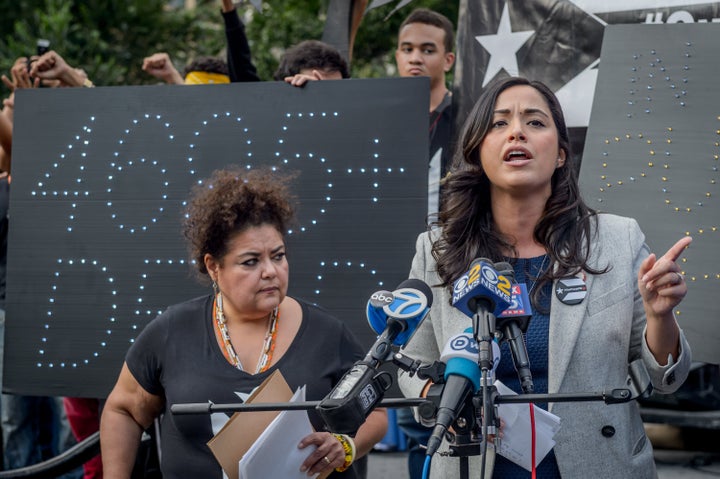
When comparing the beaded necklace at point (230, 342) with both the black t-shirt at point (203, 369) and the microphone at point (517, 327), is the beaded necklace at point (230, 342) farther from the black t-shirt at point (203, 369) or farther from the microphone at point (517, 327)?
the microphone at point (517, 327)

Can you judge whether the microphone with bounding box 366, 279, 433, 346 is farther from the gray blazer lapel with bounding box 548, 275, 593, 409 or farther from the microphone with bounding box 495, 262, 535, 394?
the gray blazer lapel with bounding box 548, 275, 593, 409

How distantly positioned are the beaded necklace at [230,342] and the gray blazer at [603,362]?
0.47 m

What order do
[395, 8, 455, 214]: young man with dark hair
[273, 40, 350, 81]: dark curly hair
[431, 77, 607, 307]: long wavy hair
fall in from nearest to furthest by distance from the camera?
[431, 77, 607, 307]: long wavy hair, [273, 40, 350, 81]: dark curly hair, [395, 8, 455, 214]: young man with dark hair

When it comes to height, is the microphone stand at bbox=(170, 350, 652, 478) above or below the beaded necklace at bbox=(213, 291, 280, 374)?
above

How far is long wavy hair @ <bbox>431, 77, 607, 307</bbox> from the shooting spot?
2.79 meters

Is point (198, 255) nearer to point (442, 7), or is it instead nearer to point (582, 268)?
point (582, 268)

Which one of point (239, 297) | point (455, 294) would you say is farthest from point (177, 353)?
point (455, 294)

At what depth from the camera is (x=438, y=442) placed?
6.25 feet

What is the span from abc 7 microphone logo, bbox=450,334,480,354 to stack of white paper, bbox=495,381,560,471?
352mm

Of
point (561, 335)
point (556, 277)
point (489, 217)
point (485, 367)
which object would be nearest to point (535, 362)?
point (561, 335)

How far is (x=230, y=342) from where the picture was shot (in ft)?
10.1

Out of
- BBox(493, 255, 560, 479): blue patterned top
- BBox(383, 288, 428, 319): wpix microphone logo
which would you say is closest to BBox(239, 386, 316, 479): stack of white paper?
BBox(493, 255, 560, 479): blue patterned top

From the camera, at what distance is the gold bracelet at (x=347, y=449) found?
9.75 feet

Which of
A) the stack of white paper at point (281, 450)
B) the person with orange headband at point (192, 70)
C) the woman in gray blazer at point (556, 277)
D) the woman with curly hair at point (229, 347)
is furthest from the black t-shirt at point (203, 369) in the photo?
the person with orange headband at point (192, 70)
